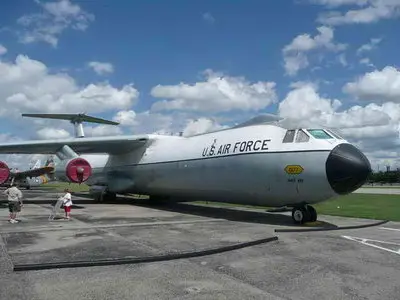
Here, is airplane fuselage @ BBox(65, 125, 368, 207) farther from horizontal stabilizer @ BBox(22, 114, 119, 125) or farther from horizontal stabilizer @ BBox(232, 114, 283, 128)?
horizontal stabilizer @ BBox(22, 114, 119, 125)

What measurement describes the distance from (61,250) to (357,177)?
27.6 feet

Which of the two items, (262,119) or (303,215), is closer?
(303,215)

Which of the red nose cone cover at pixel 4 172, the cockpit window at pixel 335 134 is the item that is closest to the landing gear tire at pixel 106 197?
the red nose cone cover at pixel 4 172

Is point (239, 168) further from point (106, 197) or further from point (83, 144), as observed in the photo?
point (106, 197)

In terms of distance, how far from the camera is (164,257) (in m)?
7.78

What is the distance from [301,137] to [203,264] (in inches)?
287

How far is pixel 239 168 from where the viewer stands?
14867mm

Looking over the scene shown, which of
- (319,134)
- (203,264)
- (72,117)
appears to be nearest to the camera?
(203,264)

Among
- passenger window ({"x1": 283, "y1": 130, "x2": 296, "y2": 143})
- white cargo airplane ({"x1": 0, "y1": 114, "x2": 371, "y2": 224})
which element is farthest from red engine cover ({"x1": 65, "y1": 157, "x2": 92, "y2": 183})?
passenger window ({"x1": 283, "y1": 130, "x2": 296, "y2": 143})

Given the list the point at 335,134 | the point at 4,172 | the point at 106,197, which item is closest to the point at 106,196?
the point at 106,197

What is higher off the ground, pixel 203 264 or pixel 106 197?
pixel 106 197

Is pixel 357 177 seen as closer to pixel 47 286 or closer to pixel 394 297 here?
pixel 394 297

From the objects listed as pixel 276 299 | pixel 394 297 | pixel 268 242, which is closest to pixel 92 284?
pixel 276 299

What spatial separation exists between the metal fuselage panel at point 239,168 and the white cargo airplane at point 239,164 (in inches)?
1.2
